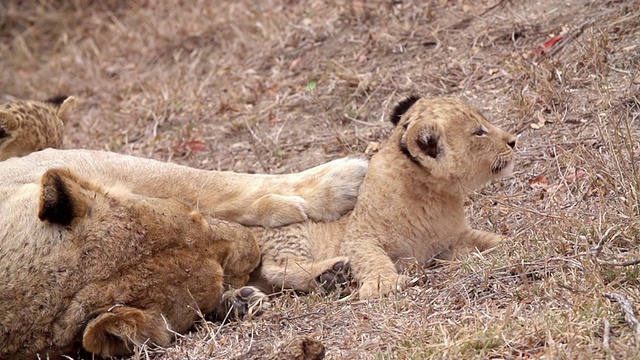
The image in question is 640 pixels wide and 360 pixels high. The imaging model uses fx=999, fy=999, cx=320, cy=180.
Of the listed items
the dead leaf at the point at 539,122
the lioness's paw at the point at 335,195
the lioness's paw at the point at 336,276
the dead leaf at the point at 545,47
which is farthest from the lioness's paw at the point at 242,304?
the dead leaf at the point at 545,47

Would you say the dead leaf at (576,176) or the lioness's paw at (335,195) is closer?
the dead leaf at (576,176)

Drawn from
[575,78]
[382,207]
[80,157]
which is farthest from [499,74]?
[80,157]

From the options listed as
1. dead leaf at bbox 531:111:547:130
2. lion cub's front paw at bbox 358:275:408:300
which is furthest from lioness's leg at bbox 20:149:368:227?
dead leaf at bbox 531:111:547:130

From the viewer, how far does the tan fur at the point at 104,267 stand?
450cm

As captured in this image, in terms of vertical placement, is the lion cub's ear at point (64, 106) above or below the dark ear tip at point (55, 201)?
below

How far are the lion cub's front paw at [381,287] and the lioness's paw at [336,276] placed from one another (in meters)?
0.27

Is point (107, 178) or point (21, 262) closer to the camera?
point (21, 262)

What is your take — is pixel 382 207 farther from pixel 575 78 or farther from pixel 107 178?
pixel 575 78

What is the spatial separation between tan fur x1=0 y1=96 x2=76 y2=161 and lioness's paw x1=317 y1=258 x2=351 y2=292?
9.00 ft

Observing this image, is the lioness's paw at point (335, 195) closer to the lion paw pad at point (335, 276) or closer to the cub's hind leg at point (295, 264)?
the cub's hind leg at point (295, 264)

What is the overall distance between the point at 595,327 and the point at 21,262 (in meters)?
2.56

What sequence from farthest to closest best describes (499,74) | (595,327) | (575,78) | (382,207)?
(499,74)
(575,78)
(382,207)
(595,327)

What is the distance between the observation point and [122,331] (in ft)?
14.8

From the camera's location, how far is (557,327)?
13.0 feet
